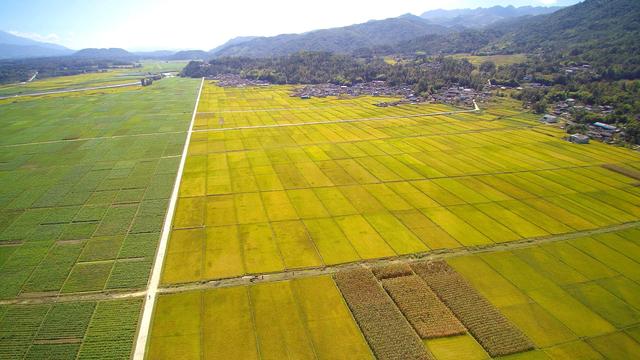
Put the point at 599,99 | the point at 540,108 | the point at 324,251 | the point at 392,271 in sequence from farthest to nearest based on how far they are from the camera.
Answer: the point at 599,99, the point at 540,108, the point at 324,251, the point at 392,271

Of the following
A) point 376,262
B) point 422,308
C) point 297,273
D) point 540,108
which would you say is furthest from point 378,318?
point 540,108

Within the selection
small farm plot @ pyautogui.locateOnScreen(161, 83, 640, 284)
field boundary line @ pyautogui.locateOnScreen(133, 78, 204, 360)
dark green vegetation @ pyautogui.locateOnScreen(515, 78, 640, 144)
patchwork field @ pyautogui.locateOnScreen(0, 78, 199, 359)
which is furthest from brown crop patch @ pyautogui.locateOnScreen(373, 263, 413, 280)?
dark green vegetation @ pyautogui.locateOnScreen(515, 78, 640, 144)

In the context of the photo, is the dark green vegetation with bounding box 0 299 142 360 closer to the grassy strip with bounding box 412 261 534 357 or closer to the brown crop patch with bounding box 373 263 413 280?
the brown crop patch with bounding box 373 263 413 280

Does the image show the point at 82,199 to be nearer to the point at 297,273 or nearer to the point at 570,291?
the point at 297,273

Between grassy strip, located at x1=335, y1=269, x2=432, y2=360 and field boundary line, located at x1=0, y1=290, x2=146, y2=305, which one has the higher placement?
field boundary line, located at x1=0, y1=290, x2=146, y2=305

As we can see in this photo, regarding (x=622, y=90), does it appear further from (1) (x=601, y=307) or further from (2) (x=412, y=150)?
(1) (x=601, y=307)

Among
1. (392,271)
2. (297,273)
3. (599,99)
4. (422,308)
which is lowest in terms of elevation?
(422,308)

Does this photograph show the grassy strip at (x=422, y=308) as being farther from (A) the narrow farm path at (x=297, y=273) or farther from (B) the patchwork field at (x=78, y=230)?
(B) the patchwork field at (x=78, y=230)
